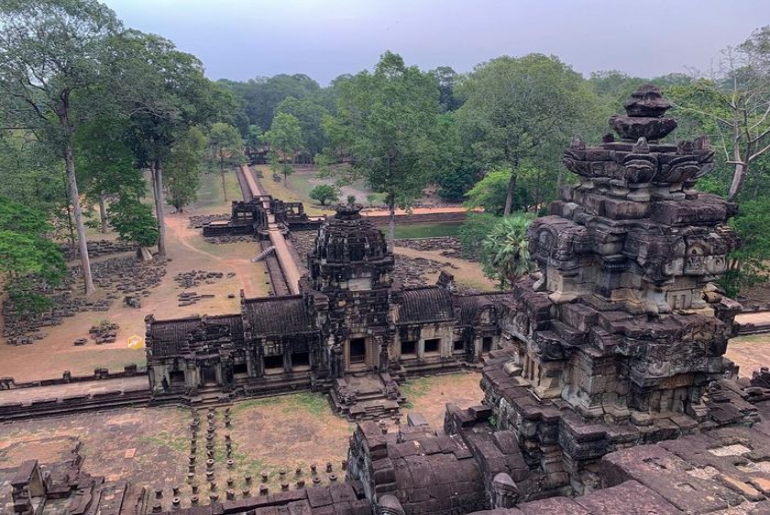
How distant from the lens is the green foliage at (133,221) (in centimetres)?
4069

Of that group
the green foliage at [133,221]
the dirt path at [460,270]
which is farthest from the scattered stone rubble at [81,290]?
the dirt path at [460,270]

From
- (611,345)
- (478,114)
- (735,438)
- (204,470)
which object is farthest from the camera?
(478,114)

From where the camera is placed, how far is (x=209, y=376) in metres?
22.3

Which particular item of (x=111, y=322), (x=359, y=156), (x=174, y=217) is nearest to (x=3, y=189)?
(x=111, y=322)

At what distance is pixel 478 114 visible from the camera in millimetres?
45312

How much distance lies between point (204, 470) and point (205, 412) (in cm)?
376

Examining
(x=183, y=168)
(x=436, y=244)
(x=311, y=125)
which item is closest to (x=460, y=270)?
(x=436, y=244)

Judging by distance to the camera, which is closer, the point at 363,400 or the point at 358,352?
the point at 363,400

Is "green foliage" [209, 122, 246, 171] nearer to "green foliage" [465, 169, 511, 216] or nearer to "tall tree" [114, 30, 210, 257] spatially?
"tall tree" [114, 30, 210, 257]

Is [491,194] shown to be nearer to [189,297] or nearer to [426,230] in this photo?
[426,230]

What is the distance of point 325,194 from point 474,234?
85.9ft

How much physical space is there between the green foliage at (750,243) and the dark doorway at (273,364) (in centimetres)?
2458

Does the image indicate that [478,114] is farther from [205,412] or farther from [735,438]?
[735,438]

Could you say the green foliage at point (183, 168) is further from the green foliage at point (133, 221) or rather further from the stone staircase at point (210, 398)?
the stone staircase at point (210, 398)
